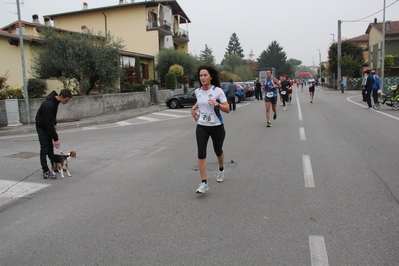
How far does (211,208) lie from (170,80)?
23.8 meters

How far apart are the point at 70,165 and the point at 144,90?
666 inches

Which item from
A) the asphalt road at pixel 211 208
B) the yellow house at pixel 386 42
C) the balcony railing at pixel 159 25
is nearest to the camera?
the asphalt road at pixel 211 208

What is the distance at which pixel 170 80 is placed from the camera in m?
27.6

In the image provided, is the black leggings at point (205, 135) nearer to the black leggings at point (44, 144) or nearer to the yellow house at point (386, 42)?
the black leggings at point (44, 144)

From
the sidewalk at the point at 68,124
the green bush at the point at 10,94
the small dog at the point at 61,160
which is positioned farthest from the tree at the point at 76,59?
the small dog at the point at 61,160

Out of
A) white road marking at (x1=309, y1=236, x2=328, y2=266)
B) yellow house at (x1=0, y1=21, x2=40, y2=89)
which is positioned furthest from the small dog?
yellow house at (x1=0, y1=21, x2=40, y2=89)

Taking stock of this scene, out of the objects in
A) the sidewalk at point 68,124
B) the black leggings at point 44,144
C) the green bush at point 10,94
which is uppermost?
the green bush at point 10,94

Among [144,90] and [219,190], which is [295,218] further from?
[144,90]

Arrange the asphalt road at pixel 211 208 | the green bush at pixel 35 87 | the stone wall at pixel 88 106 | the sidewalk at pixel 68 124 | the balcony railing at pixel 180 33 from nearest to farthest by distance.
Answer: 1. the asphalt road at pixel 211 208
2. the sidewalk at pixel 68 124
3. the stone wall at pixel 88 106
4. the green bush at pixel 35 87
5. the balcony railing at pixel 180 33

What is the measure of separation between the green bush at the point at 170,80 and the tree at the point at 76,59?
8.67m

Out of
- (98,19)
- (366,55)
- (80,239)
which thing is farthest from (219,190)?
(366,55)

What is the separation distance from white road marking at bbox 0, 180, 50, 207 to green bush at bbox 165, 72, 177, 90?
21867 millimetres

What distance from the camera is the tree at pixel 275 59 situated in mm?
108894

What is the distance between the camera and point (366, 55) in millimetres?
64812
